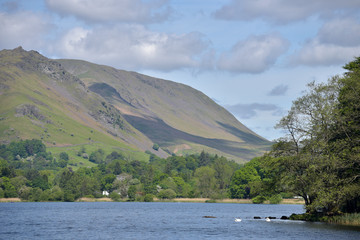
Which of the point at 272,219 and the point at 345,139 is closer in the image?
the point at 345,139

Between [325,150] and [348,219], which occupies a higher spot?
[325,150]

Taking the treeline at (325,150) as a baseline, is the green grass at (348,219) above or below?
below

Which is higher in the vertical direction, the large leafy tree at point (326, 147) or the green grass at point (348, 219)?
the large leafy tree at point (326, 147)

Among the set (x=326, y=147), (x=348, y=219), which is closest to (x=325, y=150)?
(x=326, y=147)

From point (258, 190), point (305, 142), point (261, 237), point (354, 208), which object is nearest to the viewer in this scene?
point (261, 237)

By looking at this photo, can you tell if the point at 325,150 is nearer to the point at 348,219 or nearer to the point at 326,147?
the point at 326,147

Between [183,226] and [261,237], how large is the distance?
23.0m

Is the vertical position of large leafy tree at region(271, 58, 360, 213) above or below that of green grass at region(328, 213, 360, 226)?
above

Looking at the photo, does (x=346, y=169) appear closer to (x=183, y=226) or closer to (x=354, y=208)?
(x=354, y=208)

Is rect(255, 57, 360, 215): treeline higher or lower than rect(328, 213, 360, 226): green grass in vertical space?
higher

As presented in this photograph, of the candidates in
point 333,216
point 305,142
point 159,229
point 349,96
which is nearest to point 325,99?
point 305,142

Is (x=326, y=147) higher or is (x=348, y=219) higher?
(x=326, y=147)

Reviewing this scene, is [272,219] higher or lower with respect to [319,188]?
lower

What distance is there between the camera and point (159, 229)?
89.1 m
